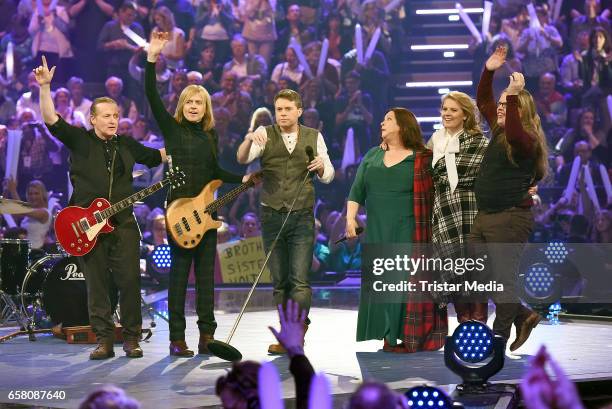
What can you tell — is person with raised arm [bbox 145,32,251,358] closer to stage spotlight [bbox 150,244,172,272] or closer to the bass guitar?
the bass guitar

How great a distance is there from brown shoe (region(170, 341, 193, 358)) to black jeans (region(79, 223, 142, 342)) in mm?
250

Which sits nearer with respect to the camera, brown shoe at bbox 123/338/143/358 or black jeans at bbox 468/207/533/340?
black jeans at bbox 468/207/533/340

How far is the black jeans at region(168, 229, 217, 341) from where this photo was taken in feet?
20.8

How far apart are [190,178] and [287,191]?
0.59 m

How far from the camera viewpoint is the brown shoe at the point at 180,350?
247 inches

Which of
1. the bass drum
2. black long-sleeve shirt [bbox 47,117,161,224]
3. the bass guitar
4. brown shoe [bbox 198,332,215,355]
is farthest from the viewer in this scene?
the bass drum

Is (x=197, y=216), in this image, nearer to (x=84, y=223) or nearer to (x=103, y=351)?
(x=84, y=223)

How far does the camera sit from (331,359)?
20.0 feet

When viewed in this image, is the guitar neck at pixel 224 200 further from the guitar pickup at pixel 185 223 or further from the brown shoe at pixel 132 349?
the brown shoe at pixel 132 349

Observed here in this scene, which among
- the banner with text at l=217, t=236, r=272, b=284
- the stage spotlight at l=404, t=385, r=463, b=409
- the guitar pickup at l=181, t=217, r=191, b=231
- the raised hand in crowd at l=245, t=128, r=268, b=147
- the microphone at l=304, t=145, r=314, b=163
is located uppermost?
the raised hand in crowd at l=245, t=128, r=268, b=147

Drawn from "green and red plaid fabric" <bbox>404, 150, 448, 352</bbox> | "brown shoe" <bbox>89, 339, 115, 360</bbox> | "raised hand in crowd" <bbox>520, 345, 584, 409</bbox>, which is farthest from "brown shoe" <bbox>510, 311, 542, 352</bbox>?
"raised hand in crowd" <bbox>520, 345, 584, 409</bbox>

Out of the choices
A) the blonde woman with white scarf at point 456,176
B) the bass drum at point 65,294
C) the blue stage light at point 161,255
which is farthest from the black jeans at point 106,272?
the blue stage light at point 161,255

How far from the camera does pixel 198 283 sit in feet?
21.1

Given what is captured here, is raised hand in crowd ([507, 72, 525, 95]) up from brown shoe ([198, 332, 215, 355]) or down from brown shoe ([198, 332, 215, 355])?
up
